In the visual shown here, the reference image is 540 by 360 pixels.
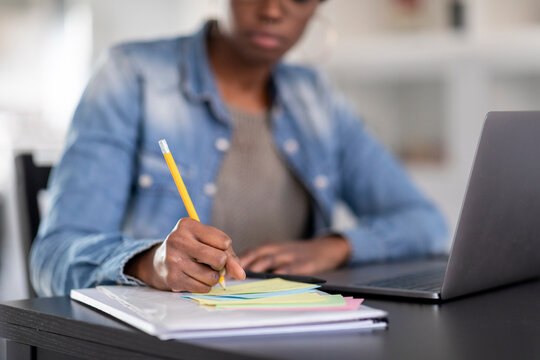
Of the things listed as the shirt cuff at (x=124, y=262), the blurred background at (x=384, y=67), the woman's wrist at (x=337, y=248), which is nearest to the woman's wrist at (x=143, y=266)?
the shirt cuff at (x=124, y=262)

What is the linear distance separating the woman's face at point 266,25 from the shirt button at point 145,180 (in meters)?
0.32

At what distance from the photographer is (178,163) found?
147cm

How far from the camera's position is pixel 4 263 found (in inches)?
154

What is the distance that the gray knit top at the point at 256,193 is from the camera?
155 cm

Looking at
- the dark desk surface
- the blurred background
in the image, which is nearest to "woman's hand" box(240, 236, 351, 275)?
the dark desk surface

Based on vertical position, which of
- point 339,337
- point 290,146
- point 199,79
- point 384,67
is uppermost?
point 384,67

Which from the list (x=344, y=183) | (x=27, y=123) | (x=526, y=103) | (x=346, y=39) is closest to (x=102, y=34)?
(x=27, y=123)

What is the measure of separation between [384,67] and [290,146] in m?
1.87

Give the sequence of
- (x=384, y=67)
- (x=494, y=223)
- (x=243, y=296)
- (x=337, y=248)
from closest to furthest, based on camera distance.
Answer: (x=243, y=296), (x=494, y=223), (x=337, y=248), (x=384, y=67)

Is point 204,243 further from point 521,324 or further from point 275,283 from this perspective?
point 521,324

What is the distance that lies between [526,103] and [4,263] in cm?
274

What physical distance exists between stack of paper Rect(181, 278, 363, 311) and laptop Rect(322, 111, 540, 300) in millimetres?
144

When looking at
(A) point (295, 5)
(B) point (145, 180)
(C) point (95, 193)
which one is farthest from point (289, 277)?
(A) point (295, 5)

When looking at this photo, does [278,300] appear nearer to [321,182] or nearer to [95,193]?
[95,193]
